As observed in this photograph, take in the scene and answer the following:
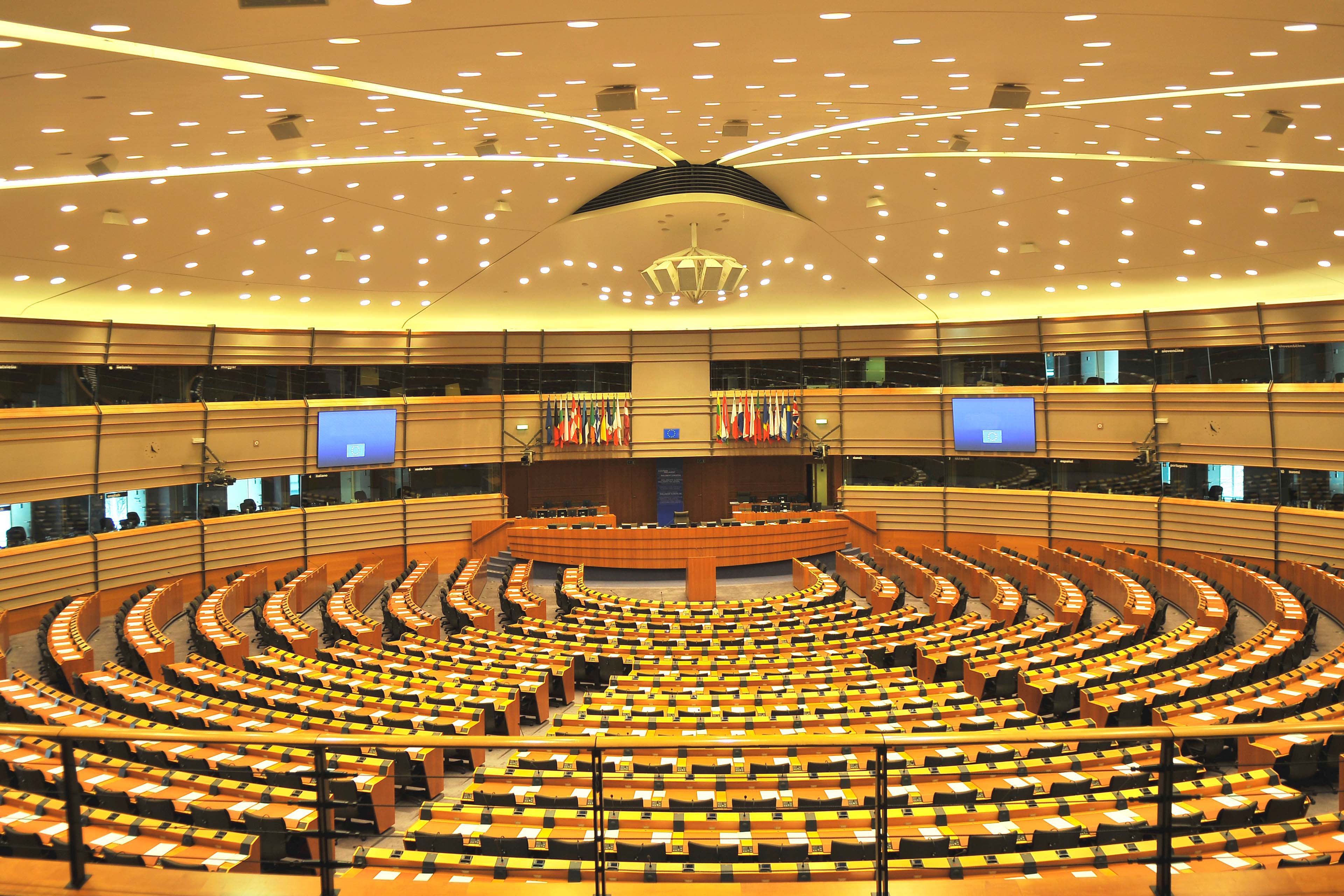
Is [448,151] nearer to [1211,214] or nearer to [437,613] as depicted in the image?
[437,613]

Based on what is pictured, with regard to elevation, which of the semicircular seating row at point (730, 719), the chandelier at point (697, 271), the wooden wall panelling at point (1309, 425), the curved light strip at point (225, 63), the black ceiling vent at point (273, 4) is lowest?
the semicircular seating row at point (730, 719)

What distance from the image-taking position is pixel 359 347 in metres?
25.4

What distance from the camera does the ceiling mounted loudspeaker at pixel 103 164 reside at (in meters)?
10.4

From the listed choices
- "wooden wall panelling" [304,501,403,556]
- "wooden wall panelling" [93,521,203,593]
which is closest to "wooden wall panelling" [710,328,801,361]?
"wooden wall panelling" [304,501,403,556]

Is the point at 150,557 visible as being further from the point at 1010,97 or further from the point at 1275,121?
the point at 1275,121

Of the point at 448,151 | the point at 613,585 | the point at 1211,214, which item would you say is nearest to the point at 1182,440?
the point at 1211,214

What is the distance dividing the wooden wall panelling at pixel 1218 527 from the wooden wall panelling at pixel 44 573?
26623 mm

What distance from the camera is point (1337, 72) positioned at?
8.52 m

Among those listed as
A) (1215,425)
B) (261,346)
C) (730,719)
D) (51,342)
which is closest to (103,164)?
(730,719)

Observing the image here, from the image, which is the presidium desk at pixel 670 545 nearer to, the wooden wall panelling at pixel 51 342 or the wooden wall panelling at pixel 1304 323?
the wooden wall panelling at pixel 51 342

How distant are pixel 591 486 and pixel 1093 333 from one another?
16097 millimetres

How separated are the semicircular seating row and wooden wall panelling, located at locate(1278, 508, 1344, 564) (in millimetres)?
645

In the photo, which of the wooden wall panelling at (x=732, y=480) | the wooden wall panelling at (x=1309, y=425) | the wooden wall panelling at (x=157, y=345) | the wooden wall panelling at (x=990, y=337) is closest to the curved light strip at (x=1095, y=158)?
the wooden wall panelling at (x=1309, y=425)

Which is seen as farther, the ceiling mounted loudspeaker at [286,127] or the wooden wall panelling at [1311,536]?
the wooden wall panelling at [1311,536]
